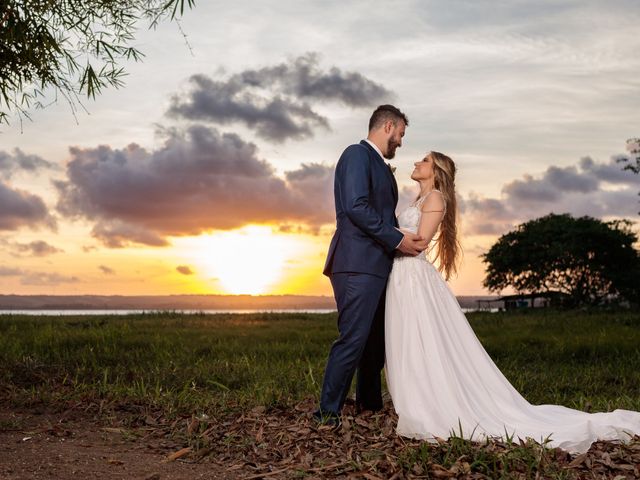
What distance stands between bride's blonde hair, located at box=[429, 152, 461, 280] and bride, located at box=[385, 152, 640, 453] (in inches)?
0.4

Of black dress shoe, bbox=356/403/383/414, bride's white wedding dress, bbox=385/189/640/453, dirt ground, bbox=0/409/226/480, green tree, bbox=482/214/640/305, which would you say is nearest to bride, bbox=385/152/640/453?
bride's white wedding dress, bbox=385/189/640/453

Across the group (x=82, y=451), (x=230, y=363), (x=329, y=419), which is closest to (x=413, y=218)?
(x=329, y=419)

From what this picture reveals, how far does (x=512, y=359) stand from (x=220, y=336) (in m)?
7.26

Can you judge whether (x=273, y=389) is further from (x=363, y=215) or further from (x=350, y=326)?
(x=363, y=215)

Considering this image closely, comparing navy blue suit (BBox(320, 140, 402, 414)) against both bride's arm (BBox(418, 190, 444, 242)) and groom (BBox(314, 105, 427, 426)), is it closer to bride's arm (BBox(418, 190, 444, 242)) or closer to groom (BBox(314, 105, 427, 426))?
groom (BBox(314, 105, 427, 426))

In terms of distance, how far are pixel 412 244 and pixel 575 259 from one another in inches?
1699

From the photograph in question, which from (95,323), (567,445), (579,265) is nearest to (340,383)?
(567,445)

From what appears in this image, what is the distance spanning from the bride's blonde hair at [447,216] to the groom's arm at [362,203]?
70cm

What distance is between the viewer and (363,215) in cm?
740

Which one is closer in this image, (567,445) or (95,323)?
(567,445)

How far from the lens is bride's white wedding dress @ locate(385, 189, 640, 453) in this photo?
7359 mm

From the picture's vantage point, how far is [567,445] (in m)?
7.18

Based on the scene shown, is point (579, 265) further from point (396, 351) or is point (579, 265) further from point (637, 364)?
point (396, 351)

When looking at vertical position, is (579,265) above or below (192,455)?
above
